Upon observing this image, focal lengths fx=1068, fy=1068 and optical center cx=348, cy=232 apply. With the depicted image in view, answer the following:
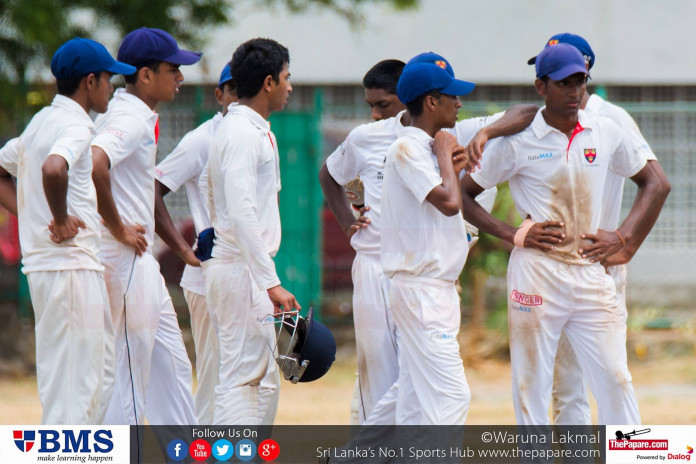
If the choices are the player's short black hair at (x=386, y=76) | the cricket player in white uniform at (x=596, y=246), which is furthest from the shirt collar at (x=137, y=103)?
the cricket player in white uniform at (x=596, y=246)

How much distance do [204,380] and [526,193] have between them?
225 centimetres

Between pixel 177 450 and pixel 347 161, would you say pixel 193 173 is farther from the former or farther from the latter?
pixel 177 450

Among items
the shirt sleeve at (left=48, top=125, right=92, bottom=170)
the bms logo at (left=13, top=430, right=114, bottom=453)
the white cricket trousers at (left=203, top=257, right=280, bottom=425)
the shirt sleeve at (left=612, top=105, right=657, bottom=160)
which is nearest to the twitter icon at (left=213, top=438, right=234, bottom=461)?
the white cricket trousers at (left=203, top=257, right=280, bottom=425)

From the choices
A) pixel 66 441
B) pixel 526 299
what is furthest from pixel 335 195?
pixel 66 441

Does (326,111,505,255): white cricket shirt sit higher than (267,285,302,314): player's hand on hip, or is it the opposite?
(326,111,505,255): white cricket shirt

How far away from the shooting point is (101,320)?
5.34 m

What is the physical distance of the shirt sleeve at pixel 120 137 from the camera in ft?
18.4

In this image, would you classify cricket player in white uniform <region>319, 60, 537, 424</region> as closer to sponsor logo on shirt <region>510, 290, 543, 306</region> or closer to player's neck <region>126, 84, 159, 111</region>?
sponsor logo on shirt <region>510, 290, 543, 306</region>

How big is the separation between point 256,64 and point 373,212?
1.19m

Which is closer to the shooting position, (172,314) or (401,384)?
(401,384)

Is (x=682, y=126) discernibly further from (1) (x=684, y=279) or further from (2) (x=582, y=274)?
(2) (x=582, y=274)

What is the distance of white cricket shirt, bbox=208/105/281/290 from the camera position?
5.36 m

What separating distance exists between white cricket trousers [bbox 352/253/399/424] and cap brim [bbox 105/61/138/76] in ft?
5.71

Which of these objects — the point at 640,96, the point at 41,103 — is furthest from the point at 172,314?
the point at 640,96
